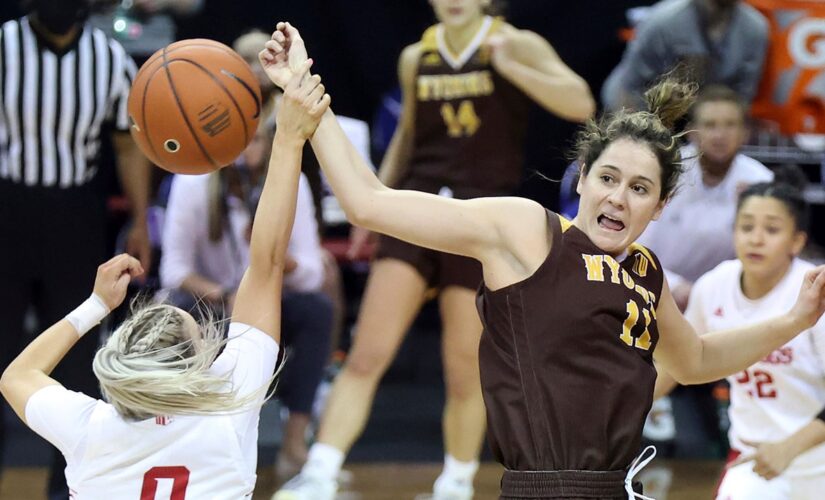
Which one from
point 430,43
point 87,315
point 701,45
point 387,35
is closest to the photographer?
point 87,315

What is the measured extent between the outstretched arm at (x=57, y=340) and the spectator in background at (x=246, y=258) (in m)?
2.86

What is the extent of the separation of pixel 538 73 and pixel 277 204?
8.33 feet

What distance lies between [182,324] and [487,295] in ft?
2.29

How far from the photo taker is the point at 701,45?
6.76 meters

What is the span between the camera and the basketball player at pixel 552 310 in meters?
3.13

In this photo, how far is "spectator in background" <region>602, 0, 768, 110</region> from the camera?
22.0ft

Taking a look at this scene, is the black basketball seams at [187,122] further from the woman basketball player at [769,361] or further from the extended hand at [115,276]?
the woman basketball player at [769,361]

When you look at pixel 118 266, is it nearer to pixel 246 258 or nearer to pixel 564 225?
pixel 564 225

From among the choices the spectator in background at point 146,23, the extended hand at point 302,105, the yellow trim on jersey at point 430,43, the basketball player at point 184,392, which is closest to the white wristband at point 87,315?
the basketball player at point 184,392

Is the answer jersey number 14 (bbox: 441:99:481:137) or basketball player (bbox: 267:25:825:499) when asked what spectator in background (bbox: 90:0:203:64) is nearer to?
jersey number 14 (bbox: 441:99:481:137)

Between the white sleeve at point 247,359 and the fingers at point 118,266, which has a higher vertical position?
the fingers at point 118,266

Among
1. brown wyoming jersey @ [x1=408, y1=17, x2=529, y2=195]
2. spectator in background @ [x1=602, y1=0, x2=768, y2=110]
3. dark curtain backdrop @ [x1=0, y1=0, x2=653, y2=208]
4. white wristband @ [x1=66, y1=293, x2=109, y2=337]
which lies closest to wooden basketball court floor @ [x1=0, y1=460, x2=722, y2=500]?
brown wyoming jersey @ [x1=408, y1=17, x2=529, y2=195]

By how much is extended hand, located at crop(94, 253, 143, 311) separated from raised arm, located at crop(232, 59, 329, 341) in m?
0.28

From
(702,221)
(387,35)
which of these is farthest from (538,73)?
(387,35)
